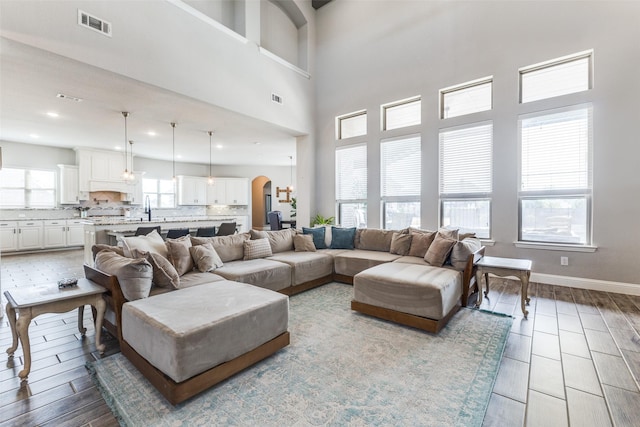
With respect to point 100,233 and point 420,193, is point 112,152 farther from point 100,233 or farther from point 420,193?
point 420,193

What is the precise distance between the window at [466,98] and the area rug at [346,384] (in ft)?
12.3

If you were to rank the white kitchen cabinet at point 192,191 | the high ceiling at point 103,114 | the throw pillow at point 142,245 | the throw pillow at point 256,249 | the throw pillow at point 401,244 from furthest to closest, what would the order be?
the white kitchen cabinet at point 192,191, the throw pillow at point 401,244, the throw pillow at point 256,249, the high ceiling at point 103,114, the throw pillow at point 142,245

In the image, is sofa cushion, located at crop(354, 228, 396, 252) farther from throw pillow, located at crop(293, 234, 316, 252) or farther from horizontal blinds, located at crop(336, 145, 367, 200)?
horizontal blinds, located at crop(336, 145, 367, 200)

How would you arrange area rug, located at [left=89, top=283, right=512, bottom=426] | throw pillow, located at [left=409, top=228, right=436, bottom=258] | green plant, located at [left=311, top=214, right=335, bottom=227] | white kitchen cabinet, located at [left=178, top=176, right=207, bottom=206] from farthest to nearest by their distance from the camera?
1. white kitchen cabinet, located at [left=178, top=176, right=207, bottom=206]
2. green plant, located at [left=311, top=214, right=335, bottom=227]
3. throw pillow, located at [left=409, top=228, right=436, bottom=258]
4. area rug, located at [left=89, top=283, right=512, bottom=426]

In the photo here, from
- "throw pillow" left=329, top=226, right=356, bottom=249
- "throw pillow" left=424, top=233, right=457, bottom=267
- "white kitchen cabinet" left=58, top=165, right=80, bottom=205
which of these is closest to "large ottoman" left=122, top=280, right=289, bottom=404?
"throw pillow" left=424, top=233, right=457, bottom=267

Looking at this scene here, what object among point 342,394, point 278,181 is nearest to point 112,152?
point 278,181

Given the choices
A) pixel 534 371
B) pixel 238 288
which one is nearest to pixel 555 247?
pixel 534 371

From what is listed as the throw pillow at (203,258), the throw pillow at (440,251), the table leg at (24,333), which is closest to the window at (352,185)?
the throw pillow at (440,251)

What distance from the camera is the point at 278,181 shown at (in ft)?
39.4

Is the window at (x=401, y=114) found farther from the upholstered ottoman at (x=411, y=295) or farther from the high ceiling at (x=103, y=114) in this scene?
the upholstered ottoman at (x=411, y=295)

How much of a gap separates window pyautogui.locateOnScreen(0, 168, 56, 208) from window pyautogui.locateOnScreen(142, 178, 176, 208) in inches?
92.5

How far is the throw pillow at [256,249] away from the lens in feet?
12.8

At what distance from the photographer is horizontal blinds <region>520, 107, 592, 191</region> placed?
396cm

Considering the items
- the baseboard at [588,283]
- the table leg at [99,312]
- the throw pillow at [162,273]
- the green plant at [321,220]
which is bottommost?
the baseboard at [588,283]
